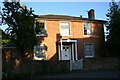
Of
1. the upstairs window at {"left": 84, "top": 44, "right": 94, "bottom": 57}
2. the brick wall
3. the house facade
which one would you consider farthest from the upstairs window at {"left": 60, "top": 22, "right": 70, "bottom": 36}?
the upstairs window at {"left": 84, "top": 44, "right": 94, "bottom": 57}

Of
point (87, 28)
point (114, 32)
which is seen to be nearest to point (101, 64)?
point (114, 32)

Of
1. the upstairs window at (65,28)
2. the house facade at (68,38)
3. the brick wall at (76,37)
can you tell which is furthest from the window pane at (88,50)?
the upstairs window at (65,28)

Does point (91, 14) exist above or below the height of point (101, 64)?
above

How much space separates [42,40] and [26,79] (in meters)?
14.3

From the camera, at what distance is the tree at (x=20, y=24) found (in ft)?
96.3

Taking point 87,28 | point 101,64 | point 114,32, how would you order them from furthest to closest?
1. point 87,28
2. point 114,32
3. point 101,64

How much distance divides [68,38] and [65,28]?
1.41m

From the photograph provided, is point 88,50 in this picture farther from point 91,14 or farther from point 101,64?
point 91,14

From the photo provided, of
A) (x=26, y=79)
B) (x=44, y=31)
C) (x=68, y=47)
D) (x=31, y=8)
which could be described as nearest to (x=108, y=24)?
(x=68, y=47)

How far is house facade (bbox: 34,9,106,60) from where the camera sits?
36.8 metres

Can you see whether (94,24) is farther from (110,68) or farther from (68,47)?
(110,68)

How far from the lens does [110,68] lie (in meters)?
31.7

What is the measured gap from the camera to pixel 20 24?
2930 centimetres

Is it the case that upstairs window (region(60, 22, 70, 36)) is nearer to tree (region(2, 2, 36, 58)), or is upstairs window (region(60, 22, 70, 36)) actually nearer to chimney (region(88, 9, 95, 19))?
chimney (region(88, 9, 95, 19))
